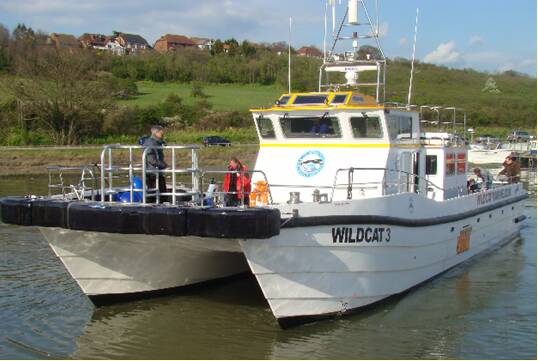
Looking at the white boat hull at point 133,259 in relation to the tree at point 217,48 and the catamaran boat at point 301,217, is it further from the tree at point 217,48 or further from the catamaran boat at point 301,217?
Answer: the tree at point 217,48

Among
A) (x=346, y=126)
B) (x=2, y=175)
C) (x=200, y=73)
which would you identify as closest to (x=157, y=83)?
(x=200, y=73)

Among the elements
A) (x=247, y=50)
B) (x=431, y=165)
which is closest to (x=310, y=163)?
(x=431, y=165)

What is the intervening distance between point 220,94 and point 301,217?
50.6 m

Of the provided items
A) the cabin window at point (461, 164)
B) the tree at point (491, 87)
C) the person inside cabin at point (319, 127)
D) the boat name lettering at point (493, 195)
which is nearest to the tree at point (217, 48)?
the tree at point (491, 87)

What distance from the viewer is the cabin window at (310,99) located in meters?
9.59

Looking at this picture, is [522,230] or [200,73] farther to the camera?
[200,73]

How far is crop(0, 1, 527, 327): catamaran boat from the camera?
7293mm

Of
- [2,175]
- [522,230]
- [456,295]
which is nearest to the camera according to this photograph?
[456,295]

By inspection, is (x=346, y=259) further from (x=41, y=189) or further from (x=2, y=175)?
(x=2, y=175)

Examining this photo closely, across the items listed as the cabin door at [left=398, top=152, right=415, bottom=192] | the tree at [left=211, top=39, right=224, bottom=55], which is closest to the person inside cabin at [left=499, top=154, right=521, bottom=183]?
the cabin door at [left=398, top=152, right=415, bottom=192]

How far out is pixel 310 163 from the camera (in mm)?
9766

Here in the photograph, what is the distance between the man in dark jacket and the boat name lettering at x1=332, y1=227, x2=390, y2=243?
227 centimetres

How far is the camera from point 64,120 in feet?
129

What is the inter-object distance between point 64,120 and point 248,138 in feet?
38.3
